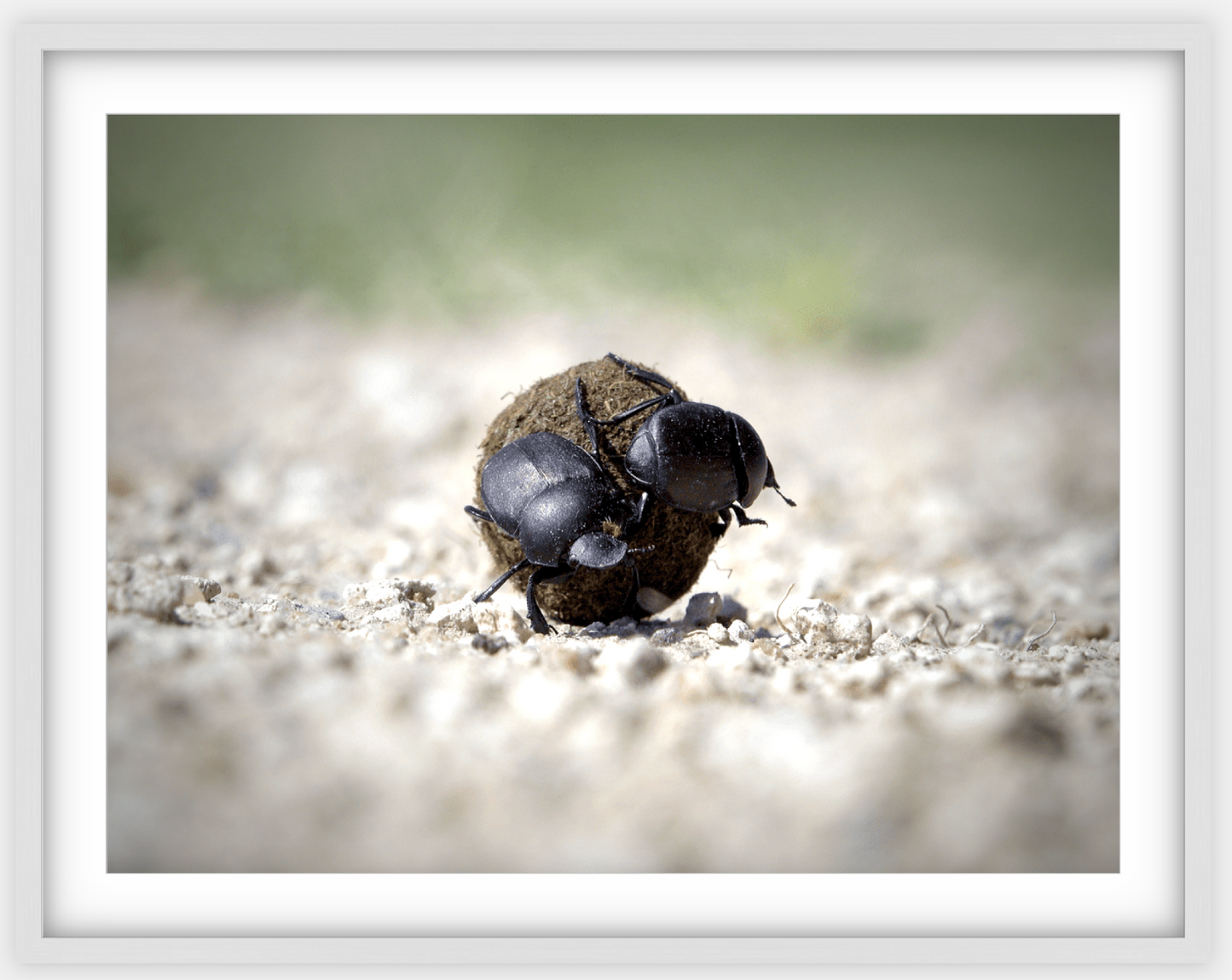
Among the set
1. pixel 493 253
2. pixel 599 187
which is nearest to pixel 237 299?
pixel 493 253

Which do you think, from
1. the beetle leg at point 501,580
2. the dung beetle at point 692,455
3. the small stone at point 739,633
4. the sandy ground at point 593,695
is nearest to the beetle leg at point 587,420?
the dung beetle at point 692,455

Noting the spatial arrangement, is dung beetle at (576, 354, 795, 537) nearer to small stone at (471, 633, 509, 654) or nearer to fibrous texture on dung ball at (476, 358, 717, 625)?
fibrous texture on dung ball at (476, 358, 717, 625)

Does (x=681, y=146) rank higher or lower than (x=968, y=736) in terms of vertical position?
higher

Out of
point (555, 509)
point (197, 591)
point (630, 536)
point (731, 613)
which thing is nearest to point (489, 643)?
point (555, 509)

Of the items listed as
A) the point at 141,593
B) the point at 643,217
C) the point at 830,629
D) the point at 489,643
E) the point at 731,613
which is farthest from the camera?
the point at 643,217

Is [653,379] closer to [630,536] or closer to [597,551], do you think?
[630,536]
